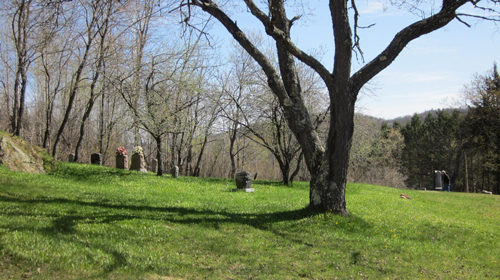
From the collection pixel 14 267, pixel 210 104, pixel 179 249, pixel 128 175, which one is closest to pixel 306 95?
pixel 210 104

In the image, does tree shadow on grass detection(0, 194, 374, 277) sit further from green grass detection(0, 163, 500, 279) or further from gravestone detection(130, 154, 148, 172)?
gravestone detection(130, 154, 148, 172)

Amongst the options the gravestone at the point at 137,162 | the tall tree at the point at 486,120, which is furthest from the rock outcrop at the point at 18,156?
the tall tree at the point at 486,120

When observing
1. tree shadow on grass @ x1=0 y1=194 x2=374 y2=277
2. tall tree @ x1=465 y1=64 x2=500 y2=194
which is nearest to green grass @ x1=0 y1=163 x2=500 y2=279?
tree shadow on grass @ x1=0 y1=194 x2=374 y2=277

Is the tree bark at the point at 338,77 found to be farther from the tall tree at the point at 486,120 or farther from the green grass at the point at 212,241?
the tall tree at the point at 486,120

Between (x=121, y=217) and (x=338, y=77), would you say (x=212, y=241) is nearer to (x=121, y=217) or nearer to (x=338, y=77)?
(x=121, y=217)

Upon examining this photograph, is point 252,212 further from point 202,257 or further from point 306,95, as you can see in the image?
point 306,95

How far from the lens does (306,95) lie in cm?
2175

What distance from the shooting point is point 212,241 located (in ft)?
21.2

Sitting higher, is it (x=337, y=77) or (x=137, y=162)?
(x=337, y=77)

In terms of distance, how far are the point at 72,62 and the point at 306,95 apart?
20.4m

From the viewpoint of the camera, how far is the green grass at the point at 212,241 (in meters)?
4.89

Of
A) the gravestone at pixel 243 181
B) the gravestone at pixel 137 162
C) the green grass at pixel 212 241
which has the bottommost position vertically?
the green grass at pixel 212 241

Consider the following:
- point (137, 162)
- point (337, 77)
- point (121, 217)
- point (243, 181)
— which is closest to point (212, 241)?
Answer: point (121, 217)

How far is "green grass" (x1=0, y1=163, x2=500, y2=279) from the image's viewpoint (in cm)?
489
